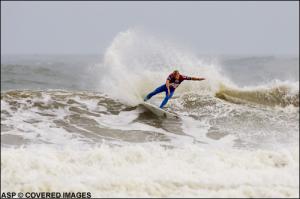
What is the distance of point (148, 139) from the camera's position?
880cm

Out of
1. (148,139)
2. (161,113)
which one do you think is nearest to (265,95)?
(161,113)

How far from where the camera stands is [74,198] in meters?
5.65

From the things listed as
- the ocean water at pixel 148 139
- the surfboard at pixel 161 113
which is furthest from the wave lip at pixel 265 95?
the surfboard at pixel 161 113

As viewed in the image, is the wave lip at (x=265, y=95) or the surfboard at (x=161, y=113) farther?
the wave lip at (x=265, y=95)

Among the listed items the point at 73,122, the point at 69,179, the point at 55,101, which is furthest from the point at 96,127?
the point at 69,179

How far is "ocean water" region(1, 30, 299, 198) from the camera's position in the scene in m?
6.06

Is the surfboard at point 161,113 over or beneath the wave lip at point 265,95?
beneath

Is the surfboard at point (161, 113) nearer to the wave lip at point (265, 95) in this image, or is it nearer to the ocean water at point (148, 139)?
the ocean water at point (148, 139)

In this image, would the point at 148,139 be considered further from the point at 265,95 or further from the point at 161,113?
the point at 265,95

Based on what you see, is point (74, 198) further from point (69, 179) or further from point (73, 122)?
point (73, 122)

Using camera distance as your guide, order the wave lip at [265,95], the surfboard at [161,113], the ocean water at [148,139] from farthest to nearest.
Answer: the wave lip at [265,95], the surfboard at [161,113], the ocean water at [148,139]

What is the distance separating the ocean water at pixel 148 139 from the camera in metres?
6.06

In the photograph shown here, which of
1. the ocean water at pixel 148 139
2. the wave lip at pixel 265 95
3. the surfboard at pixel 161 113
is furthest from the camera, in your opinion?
the wave lip at pixel 265 95

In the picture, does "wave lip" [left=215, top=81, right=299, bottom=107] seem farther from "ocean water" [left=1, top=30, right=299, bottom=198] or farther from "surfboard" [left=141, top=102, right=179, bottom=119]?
"surfboard" [left=141, top=102, right=179, bottom=119]
